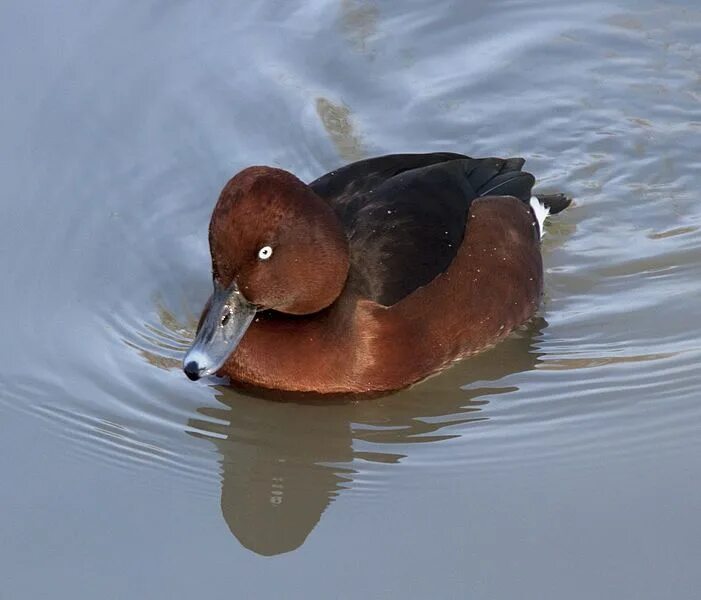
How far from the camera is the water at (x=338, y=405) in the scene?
16.7ft

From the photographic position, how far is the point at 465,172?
7.04 meters

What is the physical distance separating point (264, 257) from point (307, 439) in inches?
31.4

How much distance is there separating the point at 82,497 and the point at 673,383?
2550 millimetres

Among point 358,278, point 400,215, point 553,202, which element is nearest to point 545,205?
point 553,202

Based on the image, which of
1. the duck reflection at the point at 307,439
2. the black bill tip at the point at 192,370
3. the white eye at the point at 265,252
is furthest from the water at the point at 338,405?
the white eye at the point at 265,252

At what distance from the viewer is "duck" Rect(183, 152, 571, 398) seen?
18.9 feet

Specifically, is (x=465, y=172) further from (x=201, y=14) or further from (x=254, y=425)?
(x=201, y=14)

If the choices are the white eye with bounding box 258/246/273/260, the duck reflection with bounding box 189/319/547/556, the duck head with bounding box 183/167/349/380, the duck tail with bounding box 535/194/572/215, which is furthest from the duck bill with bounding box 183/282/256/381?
the duck tail with bounding box 535/194/572/215

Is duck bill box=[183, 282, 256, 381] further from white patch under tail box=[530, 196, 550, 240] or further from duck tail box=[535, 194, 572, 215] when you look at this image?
duck tail box=[535, 194, 572, 215]

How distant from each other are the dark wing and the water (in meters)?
0.52

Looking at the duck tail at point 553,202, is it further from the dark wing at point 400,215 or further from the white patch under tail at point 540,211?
the dark wing at point 400,215

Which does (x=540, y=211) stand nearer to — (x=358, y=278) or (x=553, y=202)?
(x=553, y=202)

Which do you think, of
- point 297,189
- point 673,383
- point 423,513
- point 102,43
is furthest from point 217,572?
point 102,43

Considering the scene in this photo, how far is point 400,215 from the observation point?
20.8 feet
